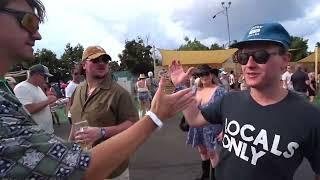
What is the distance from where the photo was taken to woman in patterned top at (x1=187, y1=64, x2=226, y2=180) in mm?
6895

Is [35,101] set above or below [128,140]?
below

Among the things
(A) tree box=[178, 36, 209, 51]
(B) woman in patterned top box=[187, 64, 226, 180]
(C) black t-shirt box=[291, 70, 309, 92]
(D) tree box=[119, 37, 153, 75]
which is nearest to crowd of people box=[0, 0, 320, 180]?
(B) woman in patterned top box=[187, 64, 226, 180]

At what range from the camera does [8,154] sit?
1.57 meters

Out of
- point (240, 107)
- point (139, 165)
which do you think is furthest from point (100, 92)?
point (139, 165)

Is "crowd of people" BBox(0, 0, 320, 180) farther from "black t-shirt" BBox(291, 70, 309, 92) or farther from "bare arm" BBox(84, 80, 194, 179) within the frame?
"black t-shirt" BBox(291, 70, 309, 92)

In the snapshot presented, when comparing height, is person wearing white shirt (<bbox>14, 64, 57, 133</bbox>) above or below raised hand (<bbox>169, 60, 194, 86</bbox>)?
below

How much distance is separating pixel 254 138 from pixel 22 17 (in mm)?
1677

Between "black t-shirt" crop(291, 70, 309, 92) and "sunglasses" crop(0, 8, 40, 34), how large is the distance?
15566mm

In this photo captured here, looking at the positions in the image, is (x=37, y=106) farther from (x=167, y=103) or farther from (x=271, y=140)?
(x=167, y=103)

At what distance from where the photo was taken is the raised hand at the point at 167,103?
2025 millimetres

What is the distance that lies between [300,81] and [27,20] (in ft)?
52.0

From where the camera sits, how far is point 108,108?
13.4 ft

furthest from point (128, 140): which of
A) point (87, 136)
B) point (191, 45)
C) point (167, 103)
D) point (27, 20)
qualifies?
point (191, 45)

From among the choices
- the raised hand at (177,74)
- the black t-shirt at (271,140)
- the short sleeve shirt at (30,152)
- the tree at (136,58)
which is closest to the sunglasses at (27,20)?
the short sleeve shirt at (30,152)
